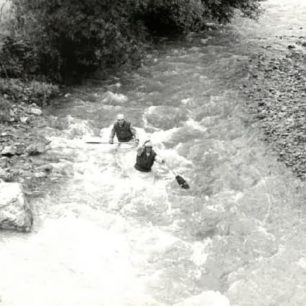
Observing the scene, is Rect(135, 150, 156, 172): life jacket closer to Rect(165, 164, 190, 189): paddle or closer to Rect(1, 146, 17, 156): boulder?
Rect(165, 164, 190, 189): paddle

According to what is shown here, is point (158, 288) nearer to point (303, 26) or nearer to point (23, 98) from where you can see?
point (23, 98)

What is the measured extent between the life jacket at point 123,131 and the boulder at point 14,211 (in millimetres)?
3842

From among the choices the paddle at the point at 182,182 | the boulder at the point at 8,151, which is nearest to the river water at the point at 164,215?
the paddle at the point at 182,182

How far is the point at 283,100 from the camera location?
17469 millimetres

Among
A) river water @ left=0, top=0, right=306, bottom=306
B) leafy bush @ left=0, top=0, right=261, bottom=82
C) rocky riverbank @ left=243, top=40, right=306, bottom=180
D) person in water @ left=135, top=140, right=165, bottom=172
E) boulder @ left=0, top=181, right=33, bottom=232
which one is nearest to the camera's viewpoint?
river water @ left=0, top=0, right=306, bottom=306

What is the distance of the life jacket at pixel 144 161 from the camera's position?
14.2 metres

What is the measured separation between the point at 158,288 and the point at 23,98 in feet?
29.1

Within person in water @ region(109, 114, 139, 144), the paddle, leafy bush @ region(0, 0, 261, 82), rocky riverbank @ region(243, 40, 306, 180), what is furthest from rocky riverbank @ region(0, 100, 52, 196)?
rocky riverbank @ region(243, 40, 306, 180)

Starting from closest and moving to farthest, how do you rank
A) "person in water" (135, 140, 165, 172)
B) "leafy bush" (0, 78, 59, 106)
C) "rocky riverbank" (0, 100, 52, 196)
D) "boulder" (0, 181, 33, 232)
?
"boulder" (0, 181, 33, 232), "rocky riverbank" (0, 100, 52, 196), "person in water" (135, 140, 165, 172), "leafy bush" (0, 78, 59, 106)

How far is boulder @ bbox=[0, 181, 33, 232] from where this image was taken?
1172 cm

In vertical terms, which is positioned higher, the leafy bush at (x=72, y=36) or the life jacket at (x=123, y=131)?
the leafy bush at (x=72, y=36)

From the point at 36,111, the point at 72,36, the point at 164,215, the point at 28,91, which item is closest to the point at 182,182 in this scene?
the point at 164,215

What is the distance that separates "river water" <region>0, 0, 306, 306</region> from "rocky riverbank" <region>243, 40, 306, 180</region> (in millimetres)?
392

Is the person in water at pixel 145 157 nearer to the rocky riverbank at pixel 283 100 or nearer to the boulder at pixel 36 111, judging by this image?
the rocky riverbank at pixel 283 100
